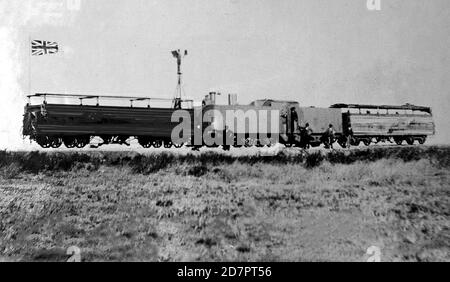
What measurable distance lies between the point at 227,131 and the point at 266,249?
1312cm

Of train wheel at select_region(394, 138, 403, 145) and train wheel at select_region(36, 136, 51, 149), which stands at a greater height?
train wheel at select_region(36, 136, 51, 149)

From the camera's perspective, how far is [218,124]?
21.9m

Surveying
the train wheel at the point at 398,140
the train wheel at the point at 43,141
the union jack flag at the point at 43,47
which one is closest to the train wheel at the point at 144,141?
the train wheel at the point at 43,141

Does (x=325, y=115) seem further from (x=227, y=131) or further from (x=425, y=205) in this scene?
(x=425, y=205)

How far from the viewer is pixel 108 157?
1683 centimetres

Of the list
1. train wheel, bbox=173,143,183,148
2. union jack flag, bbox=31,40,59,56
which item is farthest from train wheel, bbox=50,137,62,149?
union jack flag, bbox=31,40,59,56

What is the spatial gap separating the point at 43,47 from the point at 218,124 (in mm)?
11573

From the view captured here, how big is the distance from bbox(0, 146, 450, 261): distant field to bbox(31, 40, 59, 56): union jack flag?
4638mm

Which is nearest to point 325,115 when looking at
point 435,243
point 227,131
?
point 227,131

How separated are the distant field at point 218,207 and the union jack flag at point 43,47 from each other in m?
4.64

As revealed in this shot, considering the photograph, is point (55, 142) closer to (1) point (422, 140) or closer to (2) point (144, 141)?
(2) point (144, 141)

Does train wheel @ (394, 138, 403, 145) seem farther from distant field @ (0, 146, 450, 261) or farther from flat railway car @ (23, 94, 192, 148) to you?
flat railway car @ (23, 94, 192, 148)

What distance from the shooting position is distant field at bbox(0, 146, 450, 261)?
9156 millimetres

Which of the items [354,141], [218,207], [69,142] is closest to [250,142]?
[354,141]
